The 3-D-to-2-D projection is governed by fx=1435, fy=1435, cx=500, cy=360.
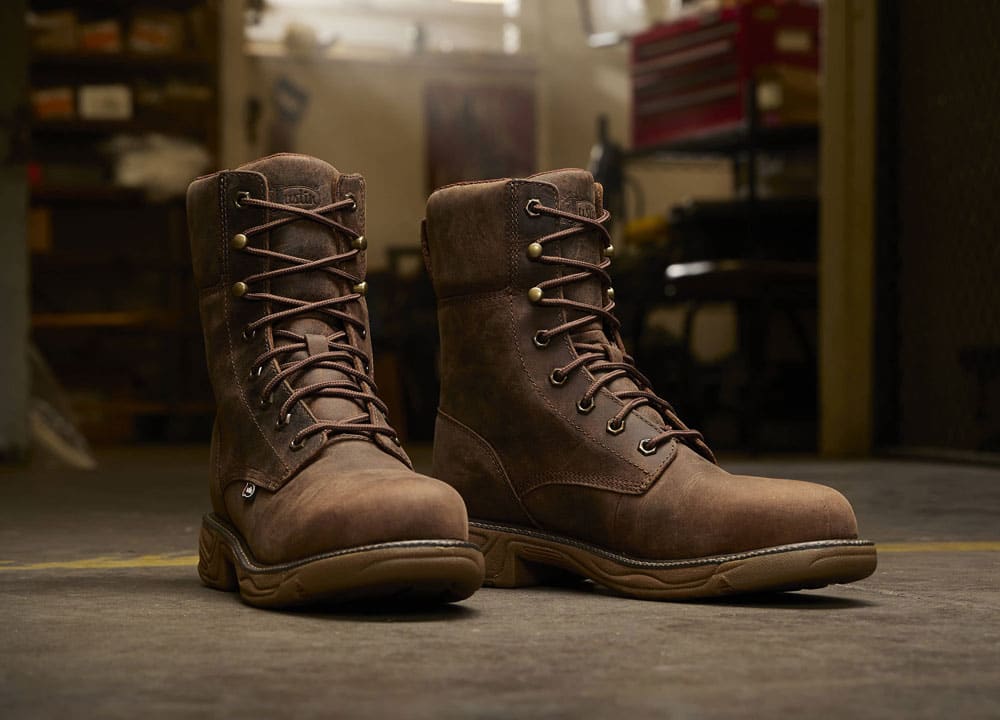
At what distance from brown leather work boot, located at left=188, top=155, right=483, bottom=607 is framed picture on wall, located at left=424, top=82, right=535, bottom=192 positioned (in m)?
7.15

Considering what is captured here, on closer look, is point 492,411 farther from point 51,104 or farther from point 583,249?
point 51,104

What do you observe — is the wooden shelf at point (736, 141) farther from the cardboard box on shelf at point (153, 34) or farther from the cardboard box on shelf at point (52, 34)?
the cardboard box on shelf at point (52, 34)

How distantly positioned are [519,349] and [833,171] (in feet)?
9.87

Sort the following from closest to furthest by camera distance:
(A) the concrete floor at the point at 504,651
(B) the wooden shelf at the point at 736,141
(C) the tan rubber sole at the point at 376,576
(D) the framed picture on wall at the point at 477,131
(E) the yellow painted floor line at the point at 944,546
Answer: (A) the concrete floor at the point at 504,651
(C) the tan rubber sole at the point at 376,576
(E) the yellow painted floor line at the point at 944,546
(B) the wooden shelf at the point at 736,141
(D) the framed picture on wall at the point at 477,131

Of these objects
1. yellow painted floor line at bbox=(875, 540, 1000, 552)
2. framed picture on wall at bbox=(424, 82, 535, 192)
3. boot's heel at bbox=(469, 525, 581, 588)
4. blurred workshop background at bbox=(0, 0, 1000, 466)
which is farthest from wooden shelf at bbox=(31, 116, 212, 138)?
boot's heel at bbox=(469, 525, 581, 588)

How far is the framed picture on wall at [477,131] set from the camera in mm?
8555

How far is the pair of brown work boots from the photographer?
128 centimetres

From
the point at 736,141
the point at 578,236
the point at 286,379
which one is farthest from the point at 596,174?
the point at 286,379

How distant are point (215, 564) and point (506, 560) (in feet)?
0.94

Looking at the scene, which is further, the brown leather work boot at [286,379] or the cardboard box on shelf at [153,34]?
the cardboard box on shelf at [153,34]

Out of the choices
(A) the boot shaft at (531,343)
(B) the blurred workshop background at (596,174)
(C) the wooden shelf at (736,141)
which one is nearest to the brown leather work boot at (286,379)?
(A) the boot shaft at (531,343)

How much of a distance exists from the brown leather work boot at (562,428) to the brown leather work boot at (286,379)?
0.34 ft

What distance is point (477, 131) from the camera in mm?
8648

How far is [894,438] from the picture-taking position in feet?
13.4
